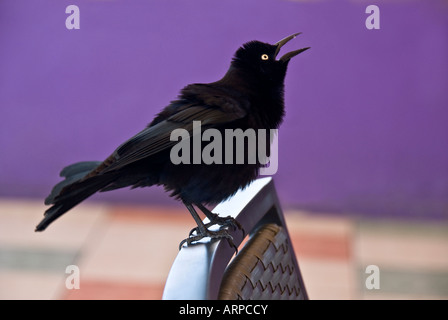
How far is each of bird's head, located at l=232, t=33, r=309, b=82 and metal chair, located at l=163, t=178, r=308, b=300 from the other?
0.20m

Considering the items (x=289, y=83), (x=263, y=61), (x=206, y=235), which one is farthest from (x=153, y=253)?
(x=206, y=235)

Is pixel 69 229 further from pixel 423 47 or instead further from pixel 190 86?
pixel 190 86

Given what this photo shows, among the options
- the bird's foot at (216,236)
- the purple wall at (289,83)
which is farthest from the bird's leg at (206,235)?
the purple wall at (289,83)

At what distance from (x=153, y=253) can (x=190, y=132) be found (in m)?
2.64

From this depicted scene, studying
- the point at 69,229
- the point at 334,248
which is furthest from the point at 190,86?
the point at 69,229

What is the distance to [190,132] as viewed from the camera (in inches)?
40.1

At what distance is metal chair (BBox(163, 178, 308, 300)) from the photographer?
69cm

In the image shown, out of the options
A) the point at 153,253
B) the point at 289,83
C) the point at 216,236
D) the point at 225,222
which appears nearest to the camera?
the point at 216,236

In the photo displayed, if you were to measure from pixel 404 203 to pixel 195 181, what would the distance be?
10.5 ft

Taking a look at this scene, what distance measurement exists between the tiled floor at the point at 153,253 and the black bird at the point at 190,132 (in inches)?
80.8

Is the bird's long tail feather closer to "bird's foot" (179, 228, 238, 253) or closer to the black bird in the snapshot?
the black bird

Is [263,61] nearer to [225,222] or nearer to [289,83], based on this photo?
[225,222]

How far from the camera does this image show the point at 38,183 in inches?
168

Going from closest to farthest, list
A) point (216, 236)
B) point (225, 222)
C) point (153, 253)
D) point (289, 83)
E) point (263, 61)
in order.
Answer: point (216, 236)
point (225, 222)
point (263, 61)
point (153, 253)
point (289, 83)
